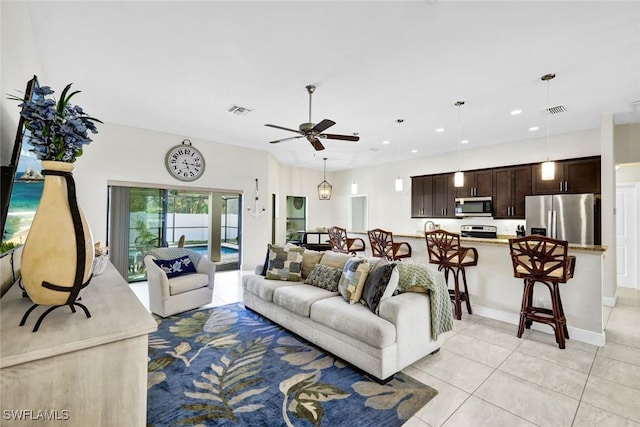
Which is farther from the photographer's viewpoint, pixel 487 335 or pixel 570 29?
pixel 487 335

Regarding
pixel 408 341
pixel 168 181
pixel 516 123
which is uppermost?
pixel 516 123

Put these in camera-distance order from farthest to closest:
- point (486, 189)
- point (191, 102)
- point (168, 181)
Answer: point (486, 189) → point (168, 181) → point (191, 102)

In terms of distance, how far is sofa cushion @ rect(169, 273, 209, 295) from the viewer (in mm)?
3740

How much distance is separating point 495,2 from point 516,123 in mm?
3211

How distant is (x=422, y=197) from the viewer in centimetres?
696

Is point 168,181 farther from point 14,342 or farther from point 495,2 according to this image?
point 495,2

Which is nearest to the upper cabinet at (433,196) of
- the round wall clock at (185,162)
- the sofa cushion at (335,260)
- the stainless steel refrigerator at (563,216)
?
the stainless steel refrigerator at (563,216)

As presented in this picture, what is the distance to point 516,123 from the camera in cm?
466

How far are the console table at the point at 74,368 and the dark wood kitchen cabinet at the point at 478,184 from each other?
634cm

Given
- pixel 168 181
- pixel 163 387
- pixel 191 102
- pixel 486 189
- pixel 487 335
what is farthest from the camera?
pixel 486 189

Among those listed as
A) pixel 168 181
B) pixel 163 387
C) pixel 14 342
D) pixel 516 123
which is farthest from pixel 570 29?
pixel 168 181

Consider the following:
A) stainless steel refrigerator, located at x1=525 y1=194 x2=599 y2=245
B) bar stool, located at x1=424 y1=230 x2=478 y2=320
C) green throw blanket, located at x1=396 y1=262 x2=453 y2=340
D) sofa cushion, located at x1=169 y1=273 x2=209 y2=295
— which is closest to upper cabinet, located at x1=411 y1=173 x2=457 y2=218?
stainless steel refrigerator, located at x1=525 y1=194 x2=599 y2=245

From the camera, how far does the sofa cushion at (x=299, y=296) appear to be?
2979mm

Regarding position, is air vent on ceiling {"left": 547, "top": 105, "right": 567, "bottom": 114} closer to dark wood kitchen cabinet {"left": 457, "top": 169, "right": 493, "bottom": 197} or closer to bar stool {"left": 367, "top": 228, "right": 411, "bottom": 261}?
dark wood kitchen cabinet {"left": 457, "top": 169, "right": 493, "bottom": 197}
